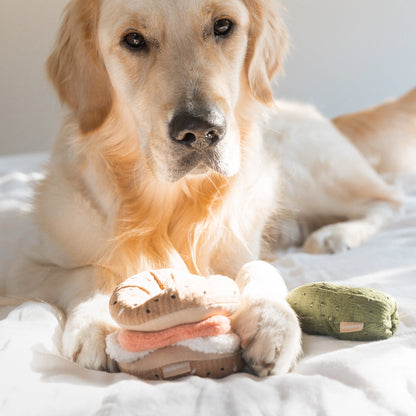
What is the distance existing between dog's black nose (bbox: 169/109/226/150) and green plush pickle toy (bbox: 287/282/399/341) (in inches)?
15.4

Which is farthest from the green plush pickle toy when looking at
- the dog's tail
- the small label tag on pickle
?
the dog's tail

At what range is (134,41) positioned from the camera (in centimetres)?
126

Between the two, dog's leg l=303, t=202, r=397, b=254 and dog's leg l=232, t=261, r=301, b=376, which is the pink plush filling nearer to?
dog's leg l=232, t=261, r=301, b=376

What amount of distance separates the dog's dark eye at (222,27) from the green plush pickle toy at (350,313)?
709 mm

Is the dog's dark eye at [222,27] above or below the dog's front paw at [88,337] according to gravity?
above

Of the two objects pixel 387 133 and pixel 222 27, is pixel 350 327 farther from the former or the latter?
pixel 387 133

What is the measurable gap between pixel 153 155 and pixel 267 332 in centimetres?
53

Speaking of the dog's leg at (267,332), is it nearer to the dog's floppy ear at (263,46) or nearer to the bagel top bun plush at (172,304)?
the bagel top bun plush at (172,304)

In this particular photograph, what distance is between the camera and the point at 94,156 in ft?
4.52

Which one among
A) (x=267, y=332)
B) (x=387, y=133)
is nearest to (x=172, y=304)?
(x=267, y=332)

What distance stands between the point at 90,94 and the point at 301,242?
105 centimetres

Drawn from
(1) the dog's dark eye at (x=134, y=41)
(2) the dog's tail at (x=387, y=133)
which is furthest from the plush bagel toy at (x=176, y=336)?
(2) the dog's tail at (x=387, y=133)

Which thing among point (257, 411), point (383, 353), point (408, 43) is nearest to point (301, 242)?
point (383, 353)

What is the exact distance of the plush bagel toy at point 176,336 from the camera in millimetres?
812
